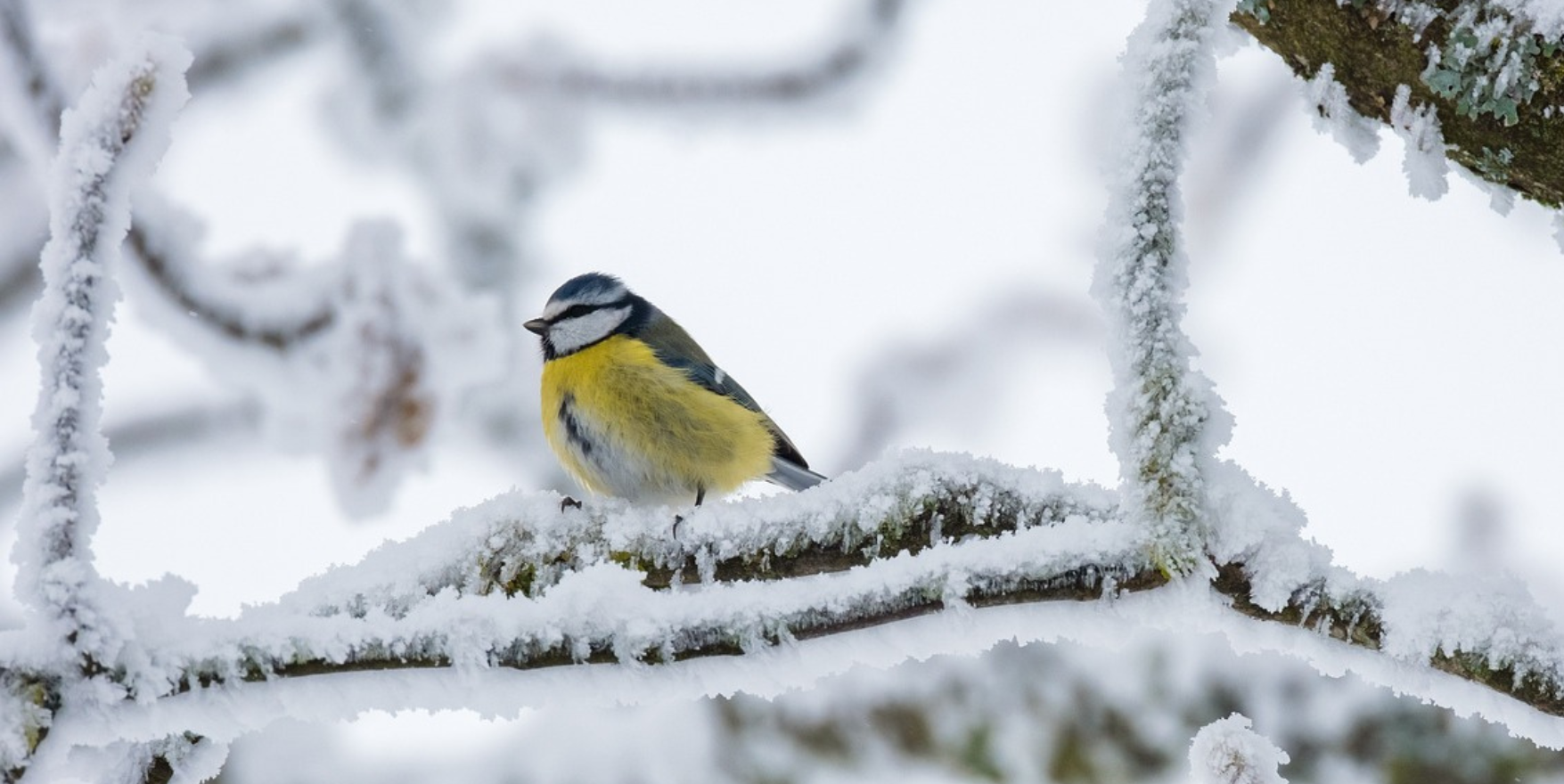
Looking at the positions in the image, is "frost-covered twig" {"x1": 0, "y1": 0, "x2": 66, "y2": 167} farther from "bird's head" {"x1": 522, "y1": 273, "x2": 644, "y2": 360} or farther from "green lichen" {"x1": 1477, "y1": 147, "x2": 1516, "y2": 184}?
"green lichen" {"x1": 1477, "y1": 147, "x2": 1516, "y2": 184}

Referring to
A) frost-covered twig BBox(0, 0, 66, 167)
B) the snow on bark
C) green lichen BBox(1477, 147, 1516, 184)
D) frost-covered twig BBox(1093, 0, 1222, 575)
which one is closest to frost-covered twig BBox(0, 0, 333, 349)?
frost-covered twig BBox(0, 0, 66, 167)

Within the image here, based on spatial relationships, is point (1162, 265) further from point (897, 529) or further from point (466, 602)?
point (466, 602)

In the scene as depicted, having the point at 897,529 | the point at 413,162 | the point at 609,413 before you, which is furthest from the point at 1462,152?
the point at 413,162

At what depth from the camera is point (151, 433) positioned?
3920 mm

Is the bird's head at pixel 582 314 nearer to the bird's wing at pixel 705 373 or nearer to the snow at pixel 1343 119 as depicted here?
Answer: the bird's wing at pixel 705 373

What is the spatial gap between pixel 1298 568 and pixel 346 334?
206cm

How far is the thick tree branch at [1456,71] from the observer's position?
142 cm

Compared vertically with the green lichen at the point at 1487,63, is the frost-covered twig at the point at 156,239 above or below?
above

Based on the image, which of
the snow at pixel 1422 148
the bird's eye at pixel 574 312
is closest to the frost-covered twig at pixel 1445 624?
the snow at pixel 1422 148

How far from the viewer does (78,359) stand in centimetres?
99

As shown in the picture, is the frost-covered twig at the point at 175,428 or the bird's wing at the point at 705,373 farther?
the frost-covered twig at the point at 175,428

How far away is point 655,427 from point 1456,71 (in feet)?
6.07

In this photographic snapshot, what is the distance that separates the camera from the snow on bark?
98 centimetres

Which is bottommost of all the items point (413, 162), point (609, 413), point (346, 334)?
point (609, 413)
